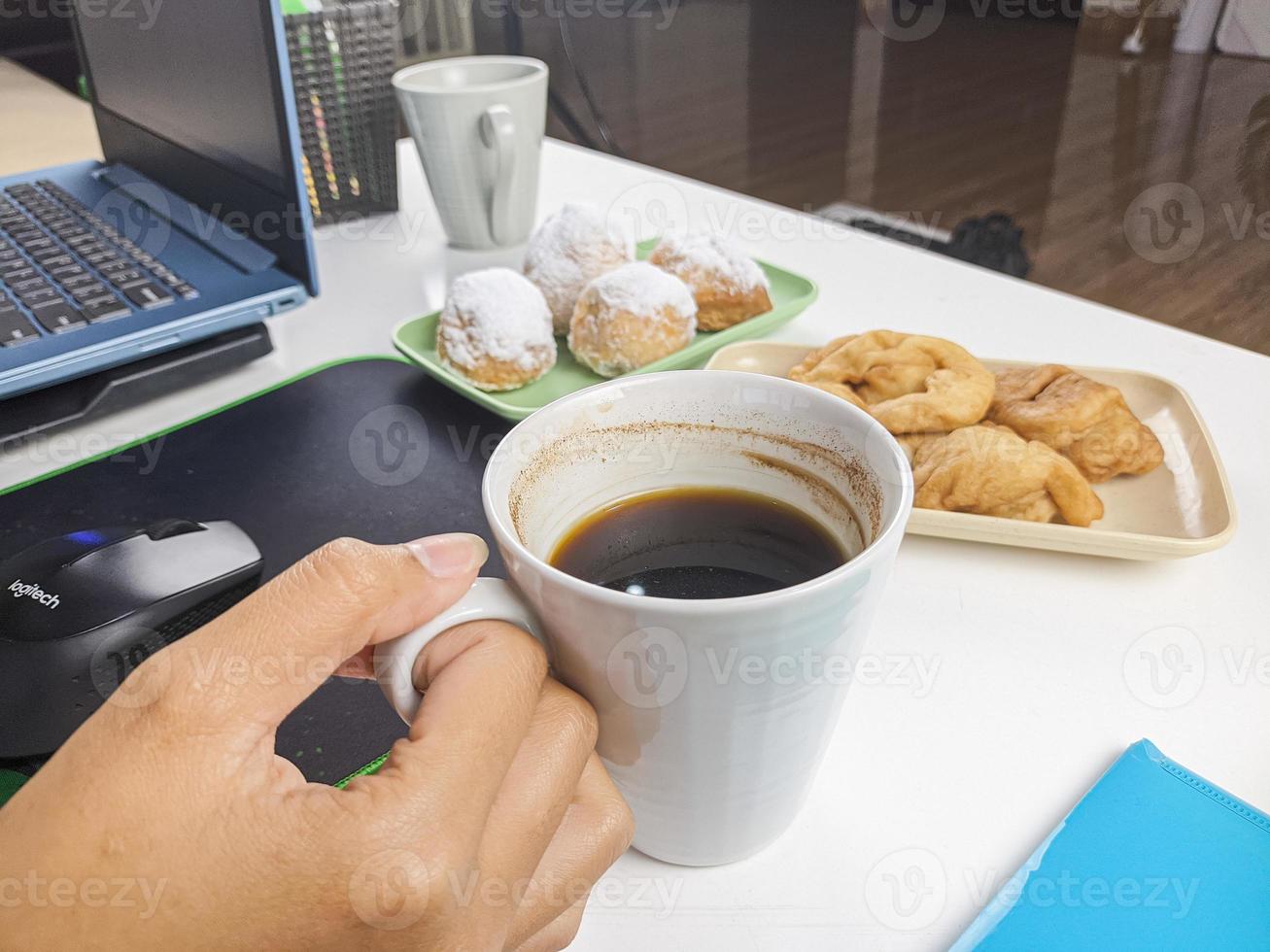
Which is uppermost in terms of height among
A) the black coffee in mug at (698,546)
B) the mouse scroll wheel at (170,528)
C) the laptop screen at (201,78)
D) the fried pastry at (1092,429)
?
the laptop screen at (201,78)

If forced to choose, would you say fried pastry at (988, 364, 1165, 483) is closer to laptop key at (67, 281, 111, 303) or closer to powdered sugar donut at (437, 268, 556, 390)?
powdered sugar donut at (437, 268, 556, 390)

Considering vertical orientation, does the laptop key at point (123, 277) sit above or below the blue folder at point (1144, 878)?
above

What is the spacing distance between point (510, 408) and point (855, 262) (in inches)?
16.4

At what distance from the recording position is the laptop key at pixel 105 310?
66cm

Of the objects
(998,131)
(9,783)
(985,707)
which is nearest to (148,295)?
(9,783)

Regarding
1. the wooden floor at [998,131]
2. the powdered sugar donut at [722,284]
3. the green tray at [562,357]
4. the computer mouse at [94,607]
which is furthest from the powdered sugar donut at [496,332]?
the wooden floor at [998,131]

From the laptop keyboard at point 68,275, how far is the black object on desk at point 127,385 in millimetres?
38

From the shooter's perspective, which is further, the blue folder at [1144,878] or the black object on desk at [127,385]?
the black object on desk at [127,385]

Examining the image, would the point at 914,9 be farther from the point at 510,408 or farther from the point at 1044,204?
the point at 510,408

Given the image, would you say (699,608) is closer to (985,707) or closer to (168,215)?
(985,707)

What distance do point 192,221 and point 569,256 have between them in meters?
0.34

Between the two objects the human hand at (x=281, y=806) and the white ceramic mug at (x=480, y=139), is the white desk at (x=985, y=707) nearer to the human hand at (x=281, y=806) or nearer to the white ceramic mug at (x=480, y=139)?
the human hand at (x=281, y=806)

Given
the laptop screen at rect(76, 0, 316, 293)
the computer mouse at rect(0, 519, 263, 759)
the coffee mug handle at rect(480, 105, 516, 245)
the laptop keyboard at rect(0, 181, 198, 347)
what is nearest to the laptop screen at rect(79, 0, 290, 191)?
the laptop screen at rect(76, 0, 316, 293)

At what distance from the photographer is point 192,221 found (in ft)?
2.67
